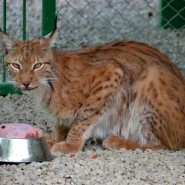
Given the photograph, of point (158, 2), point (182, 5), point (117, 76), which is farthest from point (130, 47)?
point (158, 2)

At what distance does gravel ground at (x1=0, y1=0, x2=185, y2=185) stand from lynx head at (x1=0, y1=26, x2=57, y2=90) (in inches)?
15.3

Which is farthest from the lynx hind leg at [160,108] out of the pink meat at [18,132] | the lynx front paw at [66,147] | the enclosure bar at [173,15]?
the enclosure bar at [173,15]

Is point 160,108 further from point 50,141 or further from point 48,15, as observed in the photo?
point 48,15

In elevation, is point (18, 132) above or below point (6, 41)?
below

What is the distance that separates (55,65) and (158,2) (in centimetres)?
484

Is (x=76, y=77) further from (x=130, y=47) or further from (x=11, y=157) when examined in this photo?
(x=11, y=157)

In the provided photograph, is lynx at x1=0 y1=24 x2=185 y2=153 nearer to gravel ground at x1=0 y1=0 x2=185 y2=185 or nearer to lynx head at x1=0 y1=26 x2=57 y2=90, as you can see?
lynx head at x1=0 y1=26 x2=57 y2=90

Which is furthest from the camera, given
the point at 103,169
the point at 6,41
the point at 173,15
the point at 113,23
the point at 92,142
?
the point at 113,23

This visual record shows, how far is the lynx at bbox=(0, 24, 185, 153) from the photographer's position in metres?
5.80

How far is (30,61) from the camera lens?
18.6ft

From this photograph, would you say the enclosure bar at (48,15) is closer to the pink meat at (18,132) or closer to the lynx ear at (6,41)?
the lynx ear at (6,41)

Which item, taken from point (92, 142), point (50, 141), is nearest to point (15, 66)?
point (50, 141)

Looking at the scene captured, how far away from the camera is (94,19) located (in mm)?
9805

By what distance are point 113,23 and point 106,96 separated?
393 centimetres
